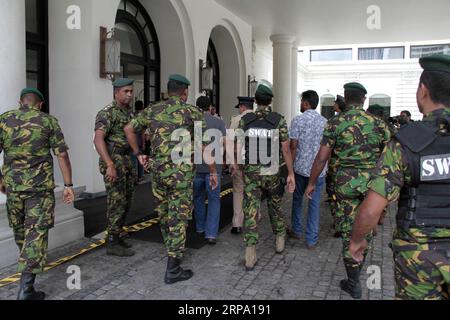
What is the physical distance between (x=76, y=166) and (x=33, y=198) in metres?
3.57

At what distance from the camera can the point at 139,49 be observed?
9.08 meters

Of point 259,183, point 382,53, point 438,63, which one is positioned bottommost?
point 259,183

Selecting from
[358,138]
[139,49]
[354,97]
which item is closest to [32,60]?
[139,49]

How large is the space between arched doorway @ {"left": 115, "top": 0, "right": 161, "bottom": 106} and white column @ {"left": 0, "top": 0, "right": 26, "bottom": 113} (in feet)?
13.5

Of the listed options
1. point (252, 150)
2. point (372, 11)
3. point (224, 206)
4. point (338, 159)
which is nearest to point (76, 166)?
point (224, 206)

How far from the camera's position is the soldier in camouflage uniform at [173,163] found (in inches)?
138

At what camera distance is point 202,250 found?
4.44 metres

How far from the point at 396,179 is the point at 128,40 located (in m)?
7.86

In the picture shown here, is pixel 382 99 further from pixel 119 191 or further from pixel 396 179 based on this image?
pixel 396 179

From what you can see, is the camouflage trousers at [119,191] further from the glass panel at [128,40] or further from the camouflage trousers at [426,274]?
the glass panel at [128,40]

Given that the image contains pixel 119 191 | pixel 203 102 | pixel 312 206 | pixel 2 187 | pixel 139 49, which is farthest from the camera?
pixel 139 49

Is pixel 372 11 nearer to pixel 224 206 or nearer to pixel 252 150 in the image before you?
pixel 224 206

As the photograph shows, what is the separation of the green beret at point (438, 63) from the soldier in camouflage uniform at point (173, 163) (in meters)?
2.11

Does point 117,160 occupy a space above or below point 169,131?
below
